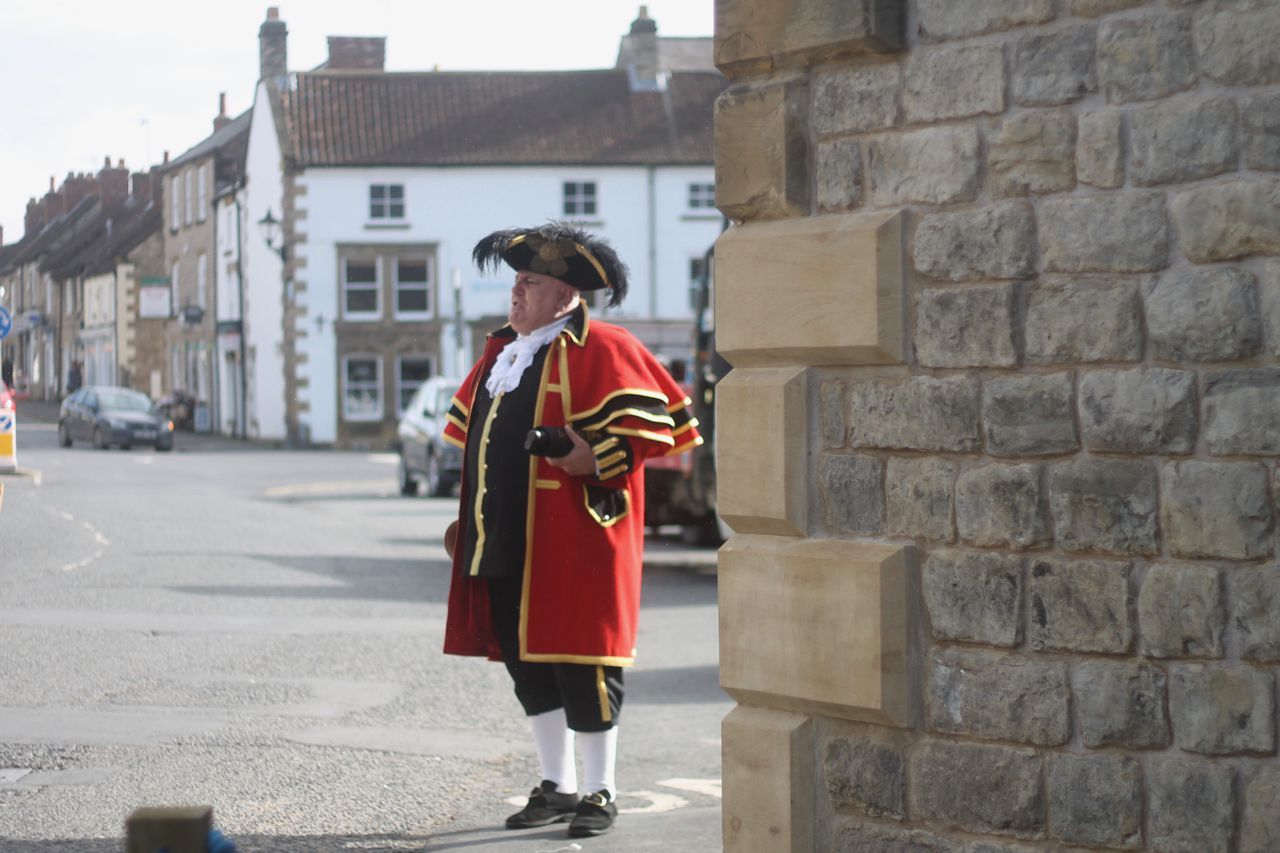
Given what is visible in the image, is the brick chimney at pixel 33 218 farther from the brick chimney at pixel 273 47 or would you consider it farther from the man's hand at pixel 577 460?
the man's hand at pixel 577 460

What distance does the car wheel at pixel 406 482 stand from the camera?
2592 cm

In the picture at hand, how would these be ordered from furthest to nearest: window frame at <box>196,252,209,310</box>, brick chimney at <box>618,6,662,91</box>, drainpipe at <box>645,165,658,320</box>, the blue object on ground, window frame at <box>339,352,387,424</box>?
window frame at <box>196,252,209,310</box> → brick chimney at <box>618,6,662,91</box> → drainpipe at <box>645,165,658,320</box> → window frame at <box>339,352,387,424</box> → the blue object on ground

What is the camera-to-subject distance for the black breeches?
621 cm

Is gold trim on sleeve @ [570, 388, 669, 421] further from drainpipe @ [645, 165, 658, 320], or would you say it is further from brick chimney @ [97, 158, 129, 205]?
brick chimney @ [97, 158, 129, 205]

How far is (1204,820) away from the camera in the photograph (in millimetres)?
4375

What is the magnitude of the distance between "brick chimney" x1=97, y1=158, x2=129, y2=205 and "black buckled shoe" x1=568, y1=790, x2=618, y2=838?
176ft

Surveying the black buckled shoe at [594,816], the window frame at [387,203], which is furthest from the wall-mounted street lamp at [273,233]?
the black buckled shoe at [594,816]

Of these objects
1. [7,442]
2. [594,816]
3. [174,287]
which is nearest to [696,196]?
[174,287]

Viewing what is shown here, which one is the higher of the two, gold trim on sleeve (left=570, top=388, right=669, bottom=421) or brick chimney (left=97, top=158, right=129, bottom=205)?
brick chimney (left=97, top=158, right=129, bottom=205)

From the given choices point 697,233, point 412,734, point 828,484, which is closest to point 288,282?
point 697,233

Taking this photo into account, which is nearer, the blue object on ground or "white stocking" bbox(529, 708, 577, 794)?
the blue object on ground

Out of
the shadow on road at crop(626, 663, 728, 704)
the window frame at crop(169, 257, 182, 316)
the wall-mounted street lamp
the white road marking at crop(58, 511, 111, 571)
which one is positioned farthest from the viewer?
the window frame at crop(169, 257, 182, 316)

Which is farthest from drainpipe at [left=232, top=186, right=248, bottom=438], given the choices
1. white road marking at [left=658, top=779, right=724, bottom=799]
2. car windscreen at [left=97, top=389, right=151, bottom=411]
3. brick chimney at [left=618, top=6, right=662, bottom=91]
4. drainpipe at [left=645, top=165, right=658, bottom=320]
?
white road marking at [left=658, top=779, right=724, bottom=799]

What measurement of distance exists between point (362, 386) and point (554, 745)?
132 feet
